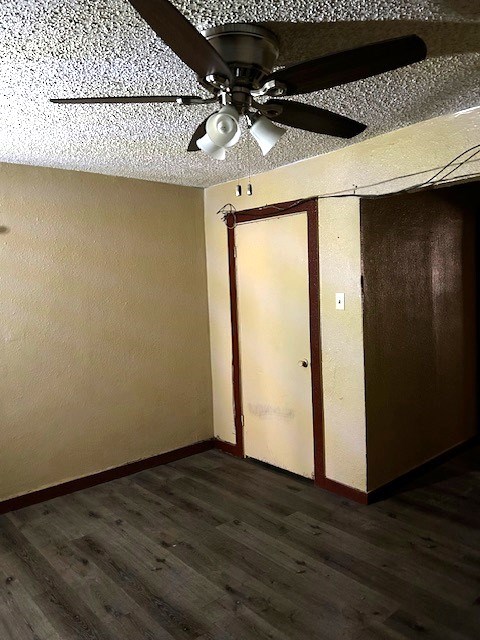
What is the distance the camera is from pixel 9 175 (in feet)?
10.3

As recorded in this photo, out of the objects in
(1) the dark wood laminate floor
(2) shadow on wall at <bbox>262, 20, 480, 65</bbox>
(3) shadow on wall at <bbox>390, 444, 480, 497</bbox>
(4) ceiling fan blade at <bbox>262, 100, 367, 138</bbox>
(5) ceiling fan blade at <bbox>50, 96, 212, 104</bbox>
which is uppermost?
(2) shadow on wall at <bbox>262, 20, 480, 65</bbox>

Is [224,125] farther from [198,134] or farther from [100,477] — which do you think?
[100,477]

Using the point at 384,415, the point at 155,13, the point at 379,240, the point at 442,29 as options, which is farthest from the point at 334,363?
the point at 155,13

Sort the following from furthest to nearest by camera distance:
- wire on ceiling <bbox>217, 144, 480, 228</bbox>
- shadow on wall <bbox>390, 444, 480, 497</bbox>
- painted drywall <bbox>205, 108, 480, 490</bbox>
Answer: shadow on wall <bbox>390, 444, 480, 497</bbox>
painted drywall <bbox>205, 108, 480, 490</bbox>
wire on ceiling <bbox>217, 144, 480, 228</bbox>

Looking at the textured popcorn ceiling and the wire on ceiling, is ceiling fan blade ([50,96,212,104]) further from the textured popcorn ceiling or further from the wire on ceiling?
the wire on ceiling

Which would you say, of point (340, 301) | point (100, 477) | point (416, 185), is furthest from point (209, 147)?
point (100, 477)

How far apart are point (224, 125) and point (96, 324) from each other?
2.33 metres

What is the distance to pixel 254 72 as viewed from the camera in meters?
1.57

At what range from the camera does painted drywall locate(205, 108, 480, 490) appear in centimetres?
266

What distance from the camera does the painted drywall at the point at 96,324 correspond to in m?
3.18

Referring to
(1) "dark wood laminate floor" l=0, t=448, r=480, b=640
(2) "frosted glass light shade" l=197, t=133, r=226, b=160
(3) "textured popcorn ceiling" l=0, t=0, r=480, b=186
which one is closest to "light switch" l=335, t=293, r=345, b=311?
(3) "textured popcorn ceiling" l=0, t=0, r=480, b=186

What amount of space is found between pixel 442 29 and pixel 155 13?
1.07 meters

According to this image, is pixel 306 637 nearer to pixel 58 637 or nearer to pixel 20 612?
pixel 58 637

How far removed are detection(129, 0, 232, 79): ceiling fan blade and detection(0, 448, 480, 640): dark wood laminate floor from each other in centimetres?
216
